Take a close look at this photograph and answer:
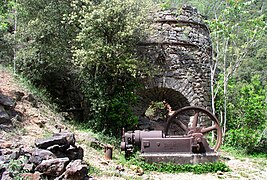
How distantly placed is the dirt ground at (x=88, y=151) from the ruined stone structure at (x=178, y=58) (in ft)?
8.17

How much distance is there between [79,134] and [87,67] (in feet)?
7.78

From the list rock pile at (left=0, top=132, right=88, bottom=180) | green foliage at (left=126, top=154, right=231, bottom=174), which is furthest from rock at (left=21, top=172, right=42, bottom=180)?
green foliage at (left=126, top=154, right=231, bottom=174)

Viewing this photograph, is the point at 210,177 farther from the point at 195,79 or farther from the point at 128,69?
the point at 195,79

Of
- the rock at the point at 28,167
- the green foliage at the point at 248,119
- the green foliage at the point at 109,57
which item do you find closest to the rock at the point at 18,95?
the green foliage at the point at 109,57

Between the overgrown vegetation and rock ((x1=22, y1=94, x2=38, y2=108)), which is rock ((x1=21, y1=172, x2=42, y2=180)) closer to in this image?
rock ((x1=22, y1=94, x2=38, y2=108))

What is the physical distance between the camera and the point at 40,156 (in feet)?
12.3

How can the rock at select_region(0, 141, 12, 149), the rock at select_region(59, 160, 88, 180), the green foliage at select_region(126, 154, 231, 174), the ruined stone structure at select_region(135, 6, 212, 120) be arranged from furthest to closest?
the ruined stone structure at select_region(135, 6, 212, 120) → the green foliage at select_region(126, 154, 231, 174) → the rock at select_region(0, 141, 12, 149) → the rock at select_region(59, 160, 88, 180)

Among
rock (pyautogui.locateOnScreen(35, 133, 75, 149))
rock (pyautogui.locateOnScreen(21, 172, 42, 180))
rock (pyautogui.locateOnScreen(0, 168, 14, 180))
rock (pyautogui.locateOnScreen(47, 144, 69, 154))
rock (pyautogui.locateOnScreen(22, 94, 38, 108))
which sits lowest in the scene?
rock (pyautogui.locateOnScreen(21, 172, 42, 180))

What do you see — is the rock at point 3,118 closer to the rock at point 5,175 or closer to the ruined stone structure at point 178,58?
the rock at point 5,175

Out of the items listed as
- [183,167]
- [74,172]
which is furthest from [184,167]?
[74,172]

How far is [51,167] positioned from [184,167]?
3.24m

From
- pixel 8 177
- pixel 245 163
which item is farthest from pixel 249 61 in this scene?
pixel 8 177

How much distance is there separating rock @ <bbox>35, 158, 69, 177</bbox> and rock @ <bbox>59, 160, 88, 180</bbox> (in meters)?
0.07

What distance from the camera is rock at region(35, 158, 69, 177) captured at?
3556mm
